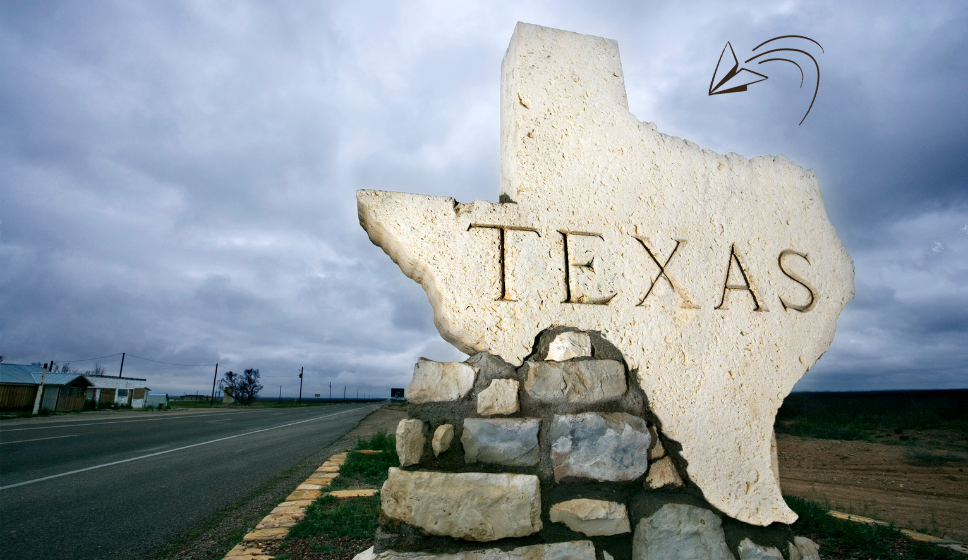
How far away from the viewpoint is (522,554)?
1.53 metres

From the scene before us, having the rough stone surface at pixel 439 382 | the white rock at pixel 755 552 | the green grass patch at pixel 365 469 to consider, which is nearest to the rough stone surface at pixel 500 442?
the rough stone surface at pixel 439 382

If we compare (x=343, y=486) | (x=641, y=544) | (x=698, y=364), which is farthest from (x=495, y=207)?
(x=343, y=486)

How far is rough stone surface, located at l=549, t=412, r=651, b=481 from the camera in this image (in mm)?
1655

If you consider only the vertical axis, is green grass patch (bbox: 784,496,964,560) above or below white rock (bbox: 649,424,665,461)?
below

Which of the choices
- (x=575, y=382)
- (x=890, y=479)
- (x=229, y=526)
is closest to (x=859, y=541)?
(x=575, y=382)

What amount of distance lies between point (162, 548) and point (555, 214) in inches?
141

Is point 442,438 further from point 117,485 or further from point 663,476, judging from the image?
point 117,485

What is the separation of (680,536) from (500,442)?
Result: 73 cm

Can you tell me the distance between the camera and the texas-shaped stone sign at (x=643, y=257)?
1788mm

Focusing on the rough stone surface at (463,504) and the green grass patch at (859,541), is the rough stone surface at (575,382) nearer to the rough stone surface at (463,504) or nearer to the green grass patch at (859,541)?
the rough stone surface at (463,504)

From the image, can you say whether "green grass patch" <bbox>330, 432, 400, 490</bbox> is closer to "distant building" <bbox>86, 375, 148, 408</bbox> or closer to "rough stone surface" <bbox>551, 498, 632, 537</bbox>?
"rough stone surface" <bbox>551, 498, 632, 537</bbox>

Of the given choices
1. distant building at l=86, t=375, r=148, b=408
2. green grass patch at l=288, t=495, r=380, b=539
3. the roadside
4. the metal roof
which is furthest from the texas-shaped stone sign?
distant building at l=86, t=375, r=148, b=408

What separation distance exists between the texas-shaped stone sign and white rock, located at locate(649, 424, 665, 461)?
6 cm

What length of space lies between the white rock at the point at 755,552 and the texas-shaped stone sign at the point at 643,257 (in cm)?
9
